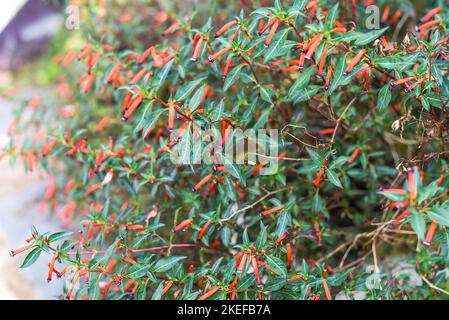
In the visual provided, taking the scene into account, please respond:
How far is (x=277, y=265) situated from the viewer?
194 centimetres

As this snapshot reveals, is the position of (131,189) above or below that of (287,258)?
above

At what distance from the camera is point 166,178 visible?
2.27m

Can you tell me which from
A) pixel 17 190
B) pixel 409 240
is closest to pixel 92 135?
pixel 17 190

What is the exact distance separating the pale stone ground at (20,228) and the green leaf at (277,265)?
1.45 m

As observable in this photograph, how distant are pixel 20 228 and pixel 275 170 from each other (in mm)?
2184

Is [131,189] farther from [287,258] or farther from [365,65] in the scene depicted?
[365,65]

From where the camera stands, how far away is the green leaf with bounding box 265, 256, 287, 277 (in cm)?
192

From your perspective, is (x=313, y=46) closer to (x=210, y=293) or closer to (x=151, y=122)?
(x=151, y=122)

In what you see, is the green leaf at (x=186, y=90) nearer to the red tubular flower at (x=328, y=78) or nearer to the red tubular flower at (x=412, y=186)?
the red tubular flower at (x=328, y=78)

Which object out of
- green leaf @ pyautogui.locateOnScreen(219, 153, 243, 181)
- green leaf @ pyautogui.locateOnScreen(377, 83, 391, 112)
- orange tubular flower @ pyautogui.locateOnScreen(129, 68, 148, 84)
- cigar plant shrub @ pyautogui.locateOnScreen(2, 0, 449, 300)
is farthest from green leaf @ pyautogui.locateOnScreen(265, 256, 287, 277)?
orange tubular flower @ pyautogui.locateOnScreen(129, 68, 148, 84)

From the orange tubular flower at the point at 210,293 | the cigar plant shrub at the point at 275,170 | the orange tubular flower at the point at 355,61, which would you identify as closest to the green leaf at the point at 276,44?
the cigar plant shrub at the point at 275,170

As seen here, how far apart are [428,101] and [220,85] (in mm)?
1091

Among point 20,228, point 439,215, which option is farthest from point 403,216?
point 20,228

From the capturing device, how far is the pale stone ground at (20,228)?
121 inches
